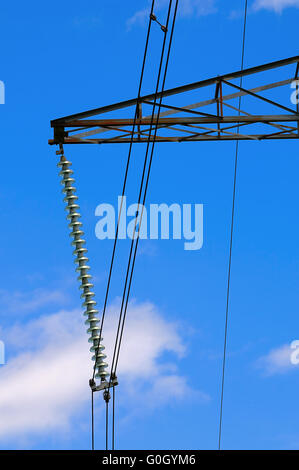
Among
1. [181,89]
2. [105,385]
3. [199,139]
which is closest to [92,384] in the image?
[105,385]

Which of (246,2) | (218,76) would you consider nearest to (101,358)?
(218,76)

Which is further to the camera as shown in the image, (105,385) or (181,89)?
(181,89)

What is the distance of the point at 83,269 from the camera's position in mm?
17375

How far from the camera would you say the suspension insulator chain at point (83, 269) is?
54.3 feet

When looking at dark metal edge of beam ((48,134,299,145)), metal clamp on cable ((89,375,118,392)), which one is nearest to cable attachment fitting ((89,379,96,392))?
metal clamp on cable ((89,375,118,392))

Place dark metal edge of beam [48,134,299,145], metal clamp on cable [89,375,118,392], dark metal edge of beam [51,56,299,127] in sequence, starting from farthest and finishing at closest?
dark metal edge of beam [48,134,299,145]
dark metal edge of beam [51,56,299,127]
metal clamp on cable [89,375,118,392]

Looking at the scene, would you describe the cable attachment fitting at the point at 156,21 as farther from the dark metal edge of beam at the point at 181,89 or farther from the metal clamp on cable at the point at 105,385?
the metal clamp on cable at the point at 105,385

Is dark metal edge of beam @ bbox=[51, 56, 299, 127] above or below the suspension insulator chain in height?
above

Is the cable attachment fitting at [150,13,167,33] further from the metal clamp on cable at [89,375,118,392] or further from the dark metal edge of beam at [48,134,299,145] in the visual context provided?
the metal clamp on cable at [89,375,118,392]

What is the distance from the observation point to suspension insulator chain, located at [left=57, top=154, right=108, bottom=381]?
16547 millimetres

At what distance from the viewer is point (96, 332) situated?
16859mm

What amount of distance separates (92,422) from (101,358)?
109cm

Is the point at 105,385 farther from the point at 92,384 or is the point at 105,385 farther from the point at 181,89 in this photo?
the point at 181,89
